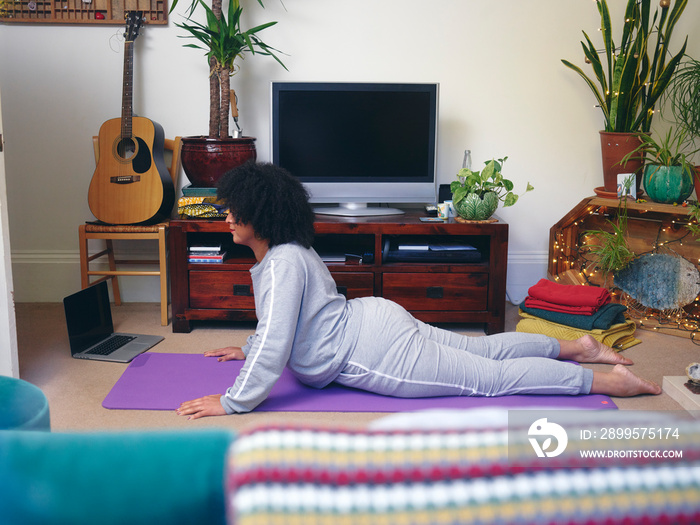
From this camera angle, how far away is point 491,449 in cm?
48

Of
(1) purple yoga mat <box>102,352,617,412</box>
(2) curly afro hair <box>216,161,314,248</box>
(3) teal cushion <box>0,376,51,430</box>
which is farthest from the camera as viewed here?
(1) purple yoga mat <box>102,352,617,412</box>

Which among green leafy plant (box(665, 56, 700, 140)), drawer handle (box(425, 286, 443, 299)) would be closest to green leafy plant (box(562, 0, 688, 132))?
green leafy plant (box(665, 56, 700, 140))

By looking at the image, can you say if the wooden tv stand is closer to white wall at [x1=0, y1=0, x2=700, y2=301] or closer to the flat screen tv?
the flat screen tv

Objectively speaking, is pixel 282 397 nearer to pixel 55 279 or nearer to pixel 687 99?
pixel 55 279

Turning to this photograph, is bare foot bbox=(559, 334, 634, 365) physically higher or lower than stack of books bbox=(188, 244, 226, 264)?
lower

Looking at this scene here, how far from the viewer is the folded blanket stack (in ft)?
9.59

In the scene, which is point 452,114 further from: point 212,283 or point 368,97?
point 212,283

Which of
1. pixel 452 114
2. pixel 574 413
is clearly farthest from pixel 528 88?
pixel 574 413

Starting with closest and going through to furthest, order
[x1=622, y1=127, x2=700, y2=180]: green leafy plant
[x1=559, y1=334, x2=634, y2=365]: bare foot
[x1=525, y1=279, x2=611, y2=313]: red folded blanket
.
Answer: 1. [x1=559, y1=334, x2=634, y2=365]: bare foot
2. [x1=525, y1=279, x2=611, y2=313]: red folded blanket
3. [x1=622, y1=127, x2=700, y2=180]: green leafy plant

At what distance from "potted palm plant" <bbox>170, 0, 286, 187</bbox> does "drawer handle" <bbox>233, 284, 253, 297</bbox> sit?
0.54 m

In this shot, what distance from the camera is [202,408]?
2.18 m

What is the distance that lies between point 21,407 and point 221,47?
2572 millimetres

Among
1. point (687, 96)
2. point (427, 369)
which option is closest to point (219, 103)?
point (427, 369)

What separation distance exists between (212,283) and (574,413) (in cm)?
274
